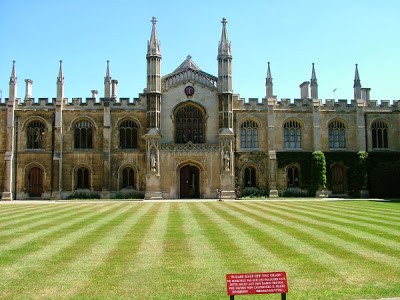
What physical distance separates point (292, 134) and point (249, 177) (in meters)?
5.88

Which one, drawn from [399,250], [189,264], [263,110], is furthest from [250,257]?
[263,110]

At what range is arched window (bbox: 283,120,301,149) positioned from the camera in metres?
45.1

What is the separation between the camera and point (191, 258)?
434 inches

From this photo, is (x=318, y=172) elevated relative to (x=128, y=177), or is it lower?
elevated

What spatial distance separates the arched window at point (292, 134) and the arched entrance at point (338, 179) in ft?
13.4

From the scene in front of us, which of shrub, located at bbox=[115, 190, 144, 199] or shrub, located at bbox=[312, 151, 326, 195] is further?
shrub, located at bbox=[312, 151, 326, 195]

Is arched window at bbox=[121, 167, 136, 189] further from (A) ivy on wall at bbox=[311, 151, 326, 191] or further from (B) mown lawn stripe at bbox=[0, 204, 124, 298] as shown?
(B) mown lawn stripe at bbox=[0, 204, 124, 298]

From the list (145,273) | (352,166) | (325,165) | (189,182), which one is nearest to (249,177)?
(189,182)

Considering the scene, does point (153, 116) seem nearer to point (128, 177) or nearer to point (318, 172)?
point (128, 177)

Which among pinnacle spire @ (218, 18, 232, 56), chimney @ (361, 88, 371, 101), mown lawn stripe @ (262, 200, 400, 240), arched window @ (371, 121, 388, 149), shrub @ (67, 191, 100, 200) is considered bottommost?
mown lawn stripe @ (262, 200, 400, 240)

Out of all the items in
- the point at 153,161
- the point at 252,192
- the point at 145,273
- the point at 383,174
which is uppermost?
the point at 153,161

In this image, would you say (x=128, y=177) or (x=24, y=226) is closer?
(x=24, y=226)

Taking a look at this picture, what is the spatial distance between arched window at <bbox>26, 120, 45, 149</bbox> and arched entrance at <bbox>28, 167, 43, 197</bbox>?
2.22 metres

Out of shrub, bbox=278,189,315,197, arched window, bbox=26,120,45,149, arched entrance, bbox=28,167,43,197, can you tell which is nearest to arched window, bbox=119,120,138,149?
arched window, bbox=26,120,45,149
